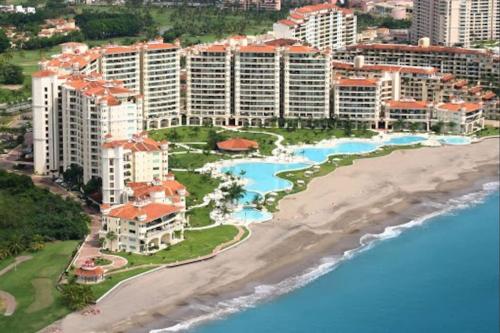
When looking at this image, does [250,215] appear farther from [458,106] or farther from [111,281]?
[458,106]

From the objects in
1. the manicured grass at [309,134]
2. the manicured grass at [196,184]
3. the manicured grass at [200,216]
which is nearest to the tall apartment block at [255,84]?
the manicured grass at [309,134]

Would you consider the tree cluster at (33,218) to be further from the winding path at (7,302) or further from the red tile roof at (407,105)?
the red tile roof at (407,105)

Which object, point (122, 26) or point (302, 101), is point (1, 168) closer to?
→ point (302, 101)

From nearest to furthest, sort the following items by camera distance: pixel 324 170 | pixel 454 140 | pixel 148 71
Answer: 1. pixel 324 170
2. pixel 454 140
3. pixel 148 71

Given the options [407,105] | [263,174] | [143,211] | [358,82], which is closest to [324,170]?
[263,174]

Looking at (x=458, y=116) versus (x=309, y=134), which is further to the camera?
(x=458, y=116)

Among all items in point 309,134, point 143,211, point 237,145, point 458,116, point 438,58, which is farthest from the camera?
point 438,58

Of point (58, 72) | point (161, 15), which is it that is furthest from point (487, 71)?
point (161, 15)
